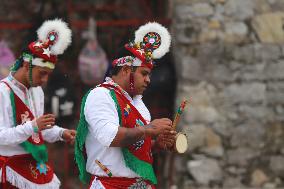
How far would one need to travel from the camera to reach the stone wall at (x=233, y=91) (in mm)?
7305

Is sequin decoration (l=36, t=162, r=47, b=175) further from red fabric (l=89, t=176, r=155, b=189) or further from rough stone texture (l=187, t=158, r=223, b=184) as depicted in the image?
rough stone texture (l=187, t=158, r=223, b=184)

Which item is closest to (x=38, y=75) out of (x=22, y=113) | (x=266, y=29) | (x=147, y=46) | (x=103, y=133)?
(x=22, y=113)

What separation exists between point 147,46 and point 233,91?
317 cm

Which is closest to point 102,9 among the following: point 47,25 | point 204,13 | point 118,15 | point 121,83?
point 118,15

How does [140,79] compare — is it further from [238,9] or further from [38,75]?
[238,9]

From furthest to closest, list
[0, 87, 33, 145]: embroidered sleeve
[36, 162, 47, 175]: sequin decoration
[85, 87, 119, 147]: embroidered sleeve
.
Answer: [36, 162, 47, 175]: sequin decoration, [0, 87, 33, 145]: embroidered sleeve, [85, 87, 119, 147]: embroidered sleeve

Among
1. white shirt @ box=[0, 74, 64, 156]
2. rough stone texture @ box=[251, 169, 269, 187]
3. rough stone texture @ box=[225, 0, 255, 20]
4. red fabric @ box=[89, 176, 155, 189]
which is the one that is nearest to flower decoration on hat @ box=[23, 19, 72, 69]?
white shirt @ box=[0, 74, 64, 156]

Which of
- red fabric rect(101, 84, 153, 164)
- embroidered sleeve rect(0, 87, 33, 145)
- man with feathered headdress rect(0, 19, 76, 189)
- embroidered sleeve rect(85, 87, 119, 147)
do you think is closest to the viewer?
embroidered sleeve rect(85, 87, 119, 147)

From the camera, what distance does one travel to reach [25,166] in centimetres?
495

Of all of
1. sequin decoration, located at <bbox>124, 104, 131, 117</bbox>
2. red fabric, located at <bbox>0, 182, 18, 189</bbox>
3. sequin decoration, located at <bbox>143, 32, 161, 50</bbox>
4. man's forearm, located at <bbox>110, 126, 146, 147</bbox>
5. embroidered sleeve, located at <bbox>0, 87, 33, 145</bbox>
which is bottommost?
red fabric, located at <bbox>0, 182, 18, 189</bbox>

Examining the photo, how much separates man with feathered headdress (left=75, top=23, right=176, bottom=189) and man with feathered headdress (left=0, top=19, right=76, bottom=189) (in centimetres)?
74

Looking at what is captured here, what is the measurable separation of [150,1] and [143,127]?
14.7 feet

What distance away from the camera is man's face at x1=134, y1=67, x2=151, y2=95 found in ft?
13.6

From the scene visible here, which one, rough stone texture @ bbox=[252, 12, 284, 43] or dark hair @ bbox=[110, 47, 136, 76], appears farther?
rough stone texture @ bbox=[252, 12, 284, 43]
